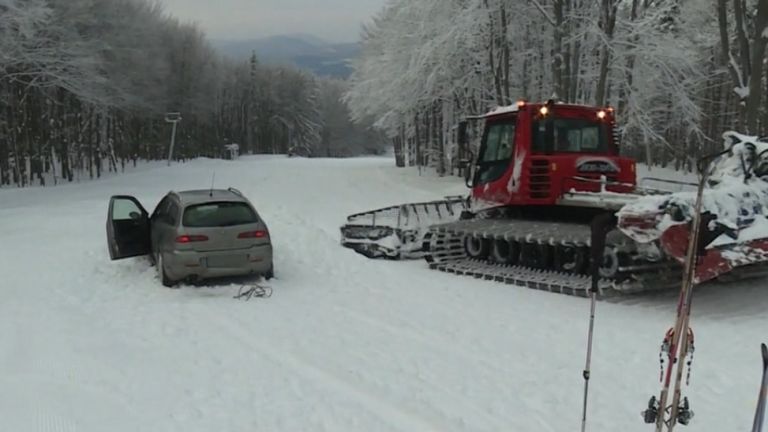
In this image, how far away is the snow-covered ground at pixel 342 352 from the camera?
5.41 meters

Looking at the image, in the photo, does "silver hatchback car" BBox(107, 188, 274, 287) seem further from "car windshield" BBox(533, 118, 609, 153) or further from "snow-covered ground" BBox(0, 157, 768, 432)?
"car windshield" BBox(533, 118, 609, 153)

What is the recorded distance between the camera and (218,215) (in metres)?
10.6

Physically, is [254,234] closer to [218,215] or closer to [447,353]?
[218,215]

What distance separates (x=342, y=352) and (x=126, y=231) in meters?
6.39

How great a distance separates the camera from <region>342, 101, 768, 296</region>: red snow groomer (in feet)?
26.6

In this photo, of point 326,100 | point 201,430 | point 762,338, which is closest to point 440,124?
point 762,338

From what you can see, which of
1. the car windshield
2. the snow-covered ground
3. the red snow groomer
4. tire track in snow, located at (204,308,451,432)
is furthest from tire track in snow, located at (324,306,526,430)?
the car windshield

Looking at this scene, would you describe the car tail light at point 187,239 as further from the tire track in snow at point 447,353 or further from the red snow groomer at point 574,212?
the red snow groomer at point 574,212

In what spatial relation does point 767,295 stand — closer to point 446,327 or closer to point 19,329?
point 446,327

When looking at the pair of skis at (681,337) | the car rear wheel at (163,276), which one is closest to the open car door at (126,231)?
the car rear wheel at (163,276)

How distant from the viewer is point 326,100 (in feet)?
394

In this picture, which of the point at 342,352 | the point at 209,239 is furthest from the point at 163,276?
the point at 342,352

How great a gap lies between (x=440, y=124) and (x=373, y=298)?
28732mm

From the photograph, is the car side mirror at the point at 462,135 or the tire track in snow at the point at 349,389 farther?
the car side mirror at the point at 462,135
